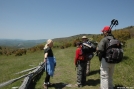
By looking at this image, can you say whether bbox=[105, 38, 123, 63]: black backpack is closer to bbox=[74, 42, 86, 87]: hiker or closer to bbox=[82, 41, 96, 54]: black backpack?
bbox=[82, 41, 96, 54]: black backpack

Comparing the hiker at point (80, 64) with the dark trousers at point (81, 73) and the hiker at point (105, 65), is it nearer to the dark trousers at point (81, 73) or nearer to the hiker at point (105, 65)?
the dark trousers at point (81, 73)

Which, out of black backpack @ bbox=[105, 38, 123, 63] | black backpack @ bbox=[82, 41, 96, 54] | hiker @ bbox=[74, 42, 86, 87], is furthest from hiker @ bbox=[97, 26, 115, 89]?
hiker @ bbox=[74, 42, 86, 87]

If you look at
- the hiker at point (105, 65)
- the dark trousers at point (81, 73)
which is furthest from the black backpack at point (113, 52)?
the dark trousers at point (81, 73)

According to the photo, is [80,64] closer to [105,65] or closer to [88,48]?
[88,48]

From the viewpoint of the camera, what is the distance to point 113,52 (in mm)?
6719

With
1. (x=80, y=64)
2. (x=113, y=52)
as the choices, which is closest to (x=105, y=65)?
(x=113, y=52)

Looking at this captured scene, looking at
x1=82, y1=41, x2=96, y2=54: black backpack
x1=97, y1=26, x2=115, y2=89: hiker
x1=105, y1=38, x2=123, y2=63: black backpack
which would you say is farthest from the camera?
x1=82, y1=41, x2=96, y2=54: black backpack

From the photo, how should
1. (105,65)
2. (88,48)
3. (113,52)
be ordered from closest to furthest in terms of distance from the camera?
(113,52)
(105,65)
(88,48)

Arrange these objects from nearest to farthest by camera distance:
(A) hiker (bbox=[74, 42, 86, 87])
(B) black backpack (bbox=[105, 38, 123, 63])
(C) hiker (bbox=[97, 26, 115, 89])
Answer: (B) black backpack (bbox=[105, 38, 123, 63]) → (C) hiker (bbox=[97, 26, 115, 89]) → (A) hiker (bbox=[74, 42, 86, 87])

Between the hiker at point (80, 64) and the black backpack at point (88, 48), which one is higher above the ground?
the black backpack at point (88, 48)

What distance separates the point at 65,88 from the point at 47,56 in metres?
1.96

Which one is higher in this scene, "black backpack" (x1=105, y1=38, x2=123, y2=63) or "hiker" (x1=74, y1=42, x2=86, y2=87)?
"black backpack" (x1=105, y1=38, x2=123, y2=63)

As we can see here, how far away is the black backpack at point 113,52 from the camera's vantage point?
22.0ft

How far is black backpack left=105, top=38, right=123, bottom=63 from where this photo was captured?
6.70 metres
